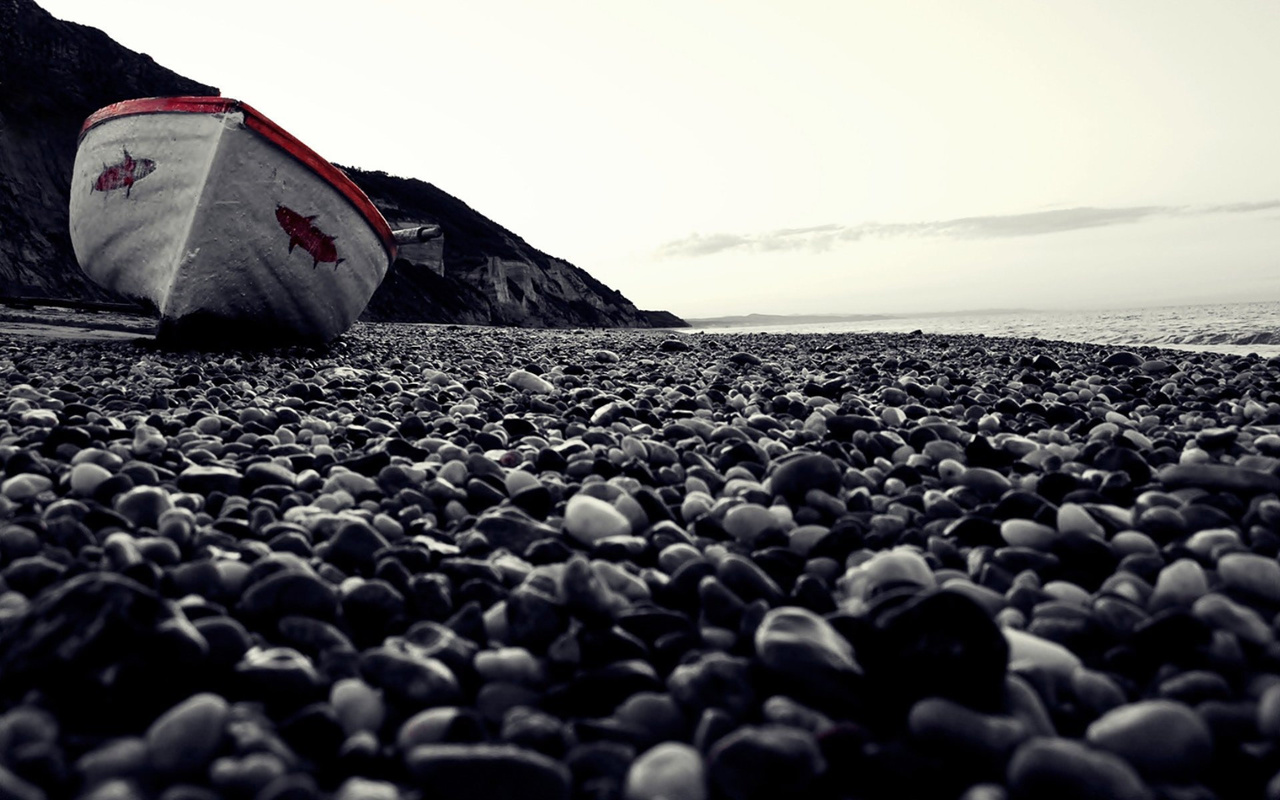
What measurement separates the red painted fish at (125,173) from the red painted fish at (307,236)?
1.26 m

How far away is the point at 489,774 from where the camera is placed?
1.07 meters

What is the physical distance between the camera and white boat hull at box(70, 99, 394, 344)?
6523mm

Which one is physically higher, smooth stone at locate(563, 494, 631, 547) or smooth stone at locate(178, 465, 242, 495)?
smooth stone at locate(178, 465, 242, 495)

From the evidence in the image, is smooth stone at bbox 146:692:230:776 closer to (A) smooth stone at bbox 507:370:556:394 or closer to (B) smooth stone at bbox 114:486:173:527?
(B) smooth stone at bbox 114:486:173:527

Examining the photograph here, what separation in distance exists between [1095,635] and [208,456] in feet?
8.99

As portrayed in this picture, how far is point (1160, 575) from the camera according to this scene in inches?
65.4

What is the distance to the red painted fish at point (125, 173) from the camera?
7.04 metres

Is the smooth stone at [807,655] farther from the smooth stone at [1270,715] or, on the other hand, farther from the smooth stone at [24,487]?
the smooth stone at [24,487]

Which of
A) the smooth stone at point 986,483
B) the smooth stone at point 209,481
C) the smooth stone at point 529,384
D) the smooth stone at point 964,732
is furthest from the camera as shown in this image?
the smooth stone at point 529,384

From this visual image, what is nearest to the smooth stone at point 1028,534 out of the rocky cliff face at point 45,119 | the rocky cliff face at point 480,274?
the rocky cliff face at point 45,119

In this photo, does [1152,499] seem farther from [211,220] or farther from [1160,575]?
[211,220]

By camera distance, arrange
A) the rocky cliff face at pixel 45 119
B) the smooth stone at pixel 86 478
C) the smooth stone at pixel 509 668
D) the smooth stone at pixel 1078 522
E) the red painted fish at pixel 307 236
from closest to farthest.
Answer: the smooth stone at pixel 509 668 < the smooth stone at pixel 1078 522 < the smooth stone at pixel 86 478 < the red painted fish at pixel 307 236 < the rocky cliff face at pixel 45 119

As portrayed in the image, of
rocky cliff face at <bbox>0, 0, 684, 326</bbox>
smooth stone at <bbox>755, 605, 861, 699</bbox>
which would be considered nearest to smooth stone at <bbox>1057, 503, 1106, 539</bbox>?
smooth stone at <bbox>755, 605, 861, 699</bbox>

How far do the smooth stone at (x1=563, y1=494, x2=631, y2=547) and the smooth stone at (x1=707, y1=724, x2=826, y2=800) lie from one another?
3.23 ft
